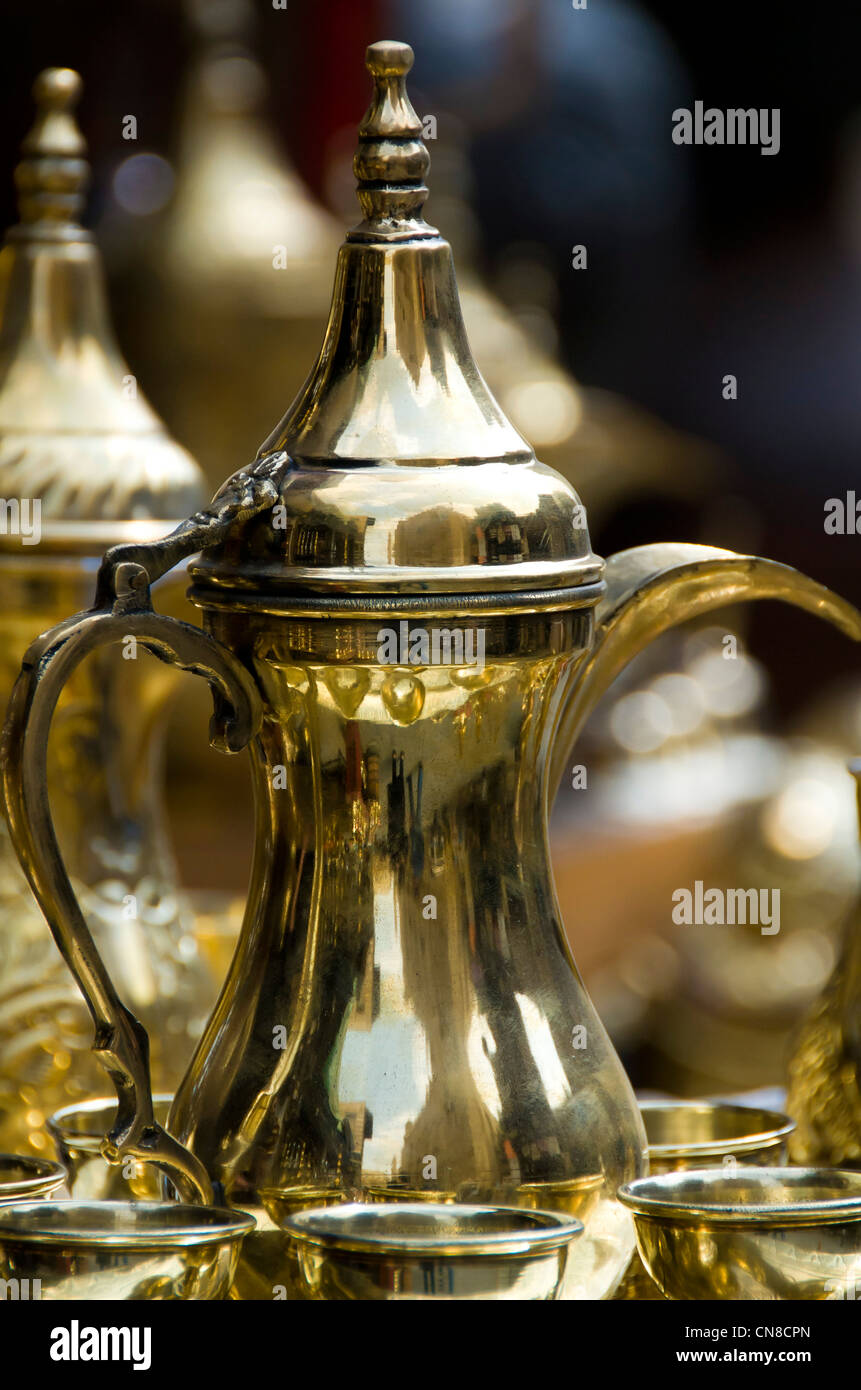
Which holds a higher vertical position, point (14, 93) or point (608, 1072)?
point (14, 93)

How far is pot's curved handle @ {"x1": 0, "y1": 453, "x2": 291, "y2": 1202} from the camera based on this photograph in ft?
1.60

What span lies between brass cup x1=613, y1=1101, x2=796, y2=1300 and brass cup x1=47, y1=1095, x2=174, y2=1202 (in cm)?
15

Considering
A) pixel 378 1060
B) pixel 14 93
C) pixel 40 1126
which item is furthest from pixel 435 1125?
pixel 14 93

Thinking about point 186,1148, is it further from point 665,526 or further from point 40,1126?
point 665,526

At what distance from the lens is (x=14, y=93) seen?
1900mm

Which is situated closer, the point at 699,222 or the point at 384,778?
the point at 384,778

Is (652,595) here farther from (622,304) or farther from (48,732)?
(622,304)

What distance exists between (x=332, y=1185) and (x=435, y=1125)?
0.10 feet

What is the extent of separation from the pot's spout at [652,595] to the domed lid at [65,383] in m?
0.20

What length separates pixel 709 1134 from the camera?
0.61 m

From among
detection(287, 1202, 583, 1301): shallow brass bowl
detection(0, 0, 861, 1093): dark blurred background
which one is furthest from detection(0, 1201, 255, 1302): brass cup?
detection(0, 0, 861, 1093): dark blurred background

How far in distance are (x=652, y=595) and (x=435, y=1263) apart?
23 cm

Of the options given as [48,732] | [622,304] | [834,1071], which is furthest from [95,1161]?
[622,304]

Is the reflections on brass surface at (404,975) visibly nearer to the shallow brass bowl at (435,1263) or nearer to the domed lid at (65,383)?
the shallow brass bowl at (435,1263)
